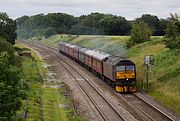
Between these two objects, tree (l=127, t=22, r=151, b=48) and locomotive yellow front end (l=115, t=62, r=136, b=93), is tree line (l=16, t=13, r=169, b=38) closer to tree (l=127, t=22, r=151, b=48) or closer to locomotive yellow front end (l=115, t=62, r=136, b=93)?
tree (l=127, t=22, r=151, b=48)

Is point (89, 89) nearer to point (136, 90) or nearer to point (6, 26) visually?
point (136, 90)

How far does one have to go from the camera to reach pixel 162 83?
36531 mm

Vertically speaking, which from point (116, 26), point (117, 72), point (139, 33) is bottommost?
point (117, 72)

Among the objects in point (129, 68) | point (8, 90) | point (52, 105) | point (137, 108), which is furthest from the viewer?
point (129, 68)

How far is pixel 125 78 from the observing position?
1459 inches

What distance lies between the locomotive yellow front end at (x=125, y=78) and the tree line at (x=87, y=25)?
7594 cm

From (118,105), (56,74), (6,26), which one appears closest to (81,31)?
(6,26)

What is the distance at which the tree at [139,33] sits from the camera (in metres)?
65.3

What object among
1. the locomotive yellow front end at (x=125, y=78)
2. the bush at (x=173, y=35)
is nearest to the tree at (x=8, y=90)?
the locomotive yellow front end at (x=125, y=78)

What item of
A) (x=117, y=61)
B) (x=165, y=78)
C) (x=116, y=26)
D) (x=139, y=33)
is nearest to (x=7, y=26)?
(x=139, y=33)

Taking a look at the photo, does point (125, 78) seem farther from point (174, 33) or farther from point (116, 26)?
point (116, 26)

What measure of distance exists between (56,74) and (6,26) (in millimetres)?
18672

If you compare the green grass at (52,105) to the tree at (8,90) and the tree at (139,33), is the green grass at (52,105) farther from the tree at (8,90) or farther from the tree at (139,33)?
the tree at (139,33)

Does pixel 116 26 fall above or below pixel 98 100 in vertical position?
above
